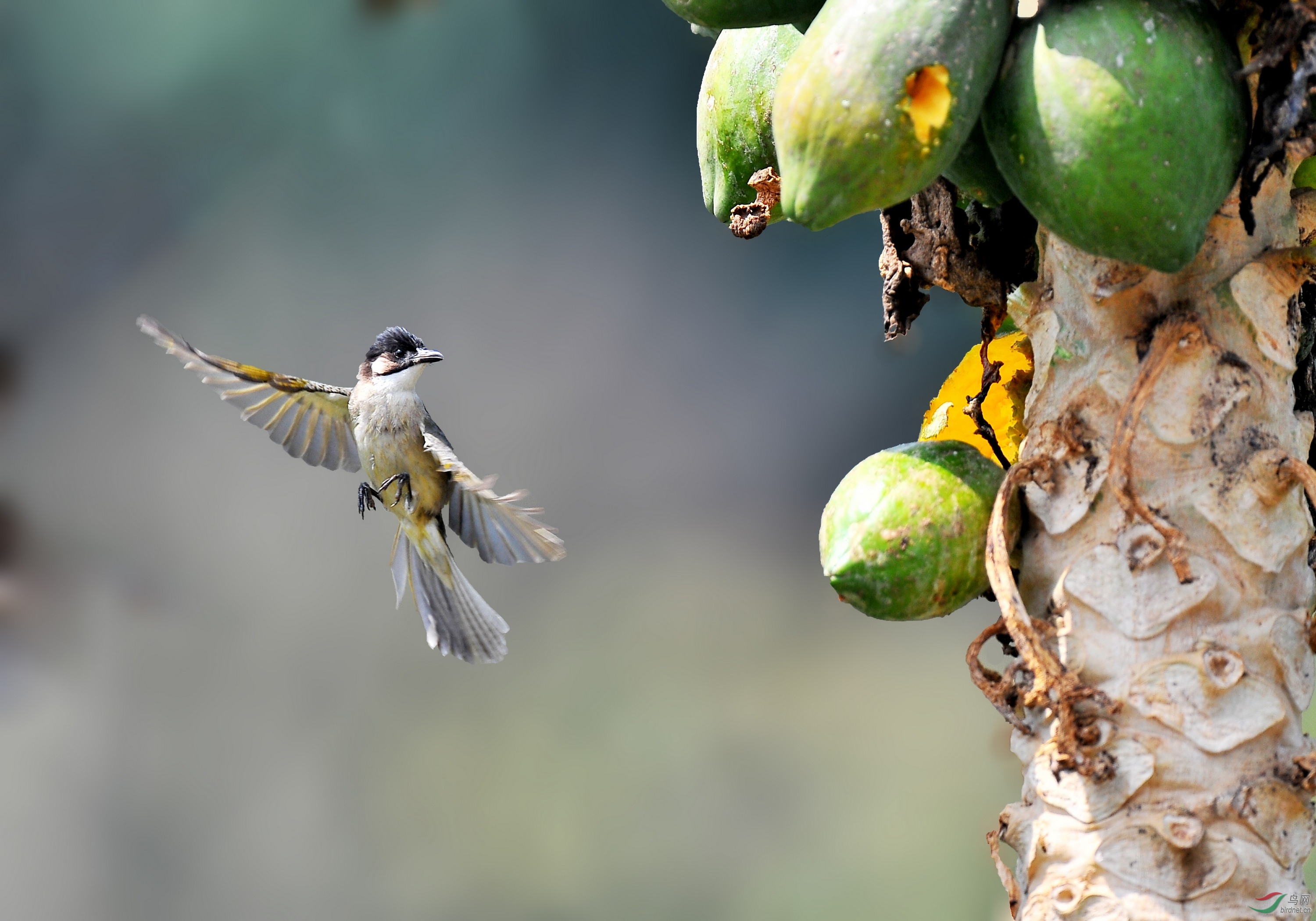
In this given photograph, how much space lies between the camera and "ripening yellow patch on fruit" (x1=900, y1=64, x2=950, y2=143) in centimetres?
65

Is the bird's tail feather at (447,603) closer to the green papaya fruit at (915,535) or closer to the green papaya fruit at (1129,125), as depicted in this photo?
the green papaya fruit at (915,535)

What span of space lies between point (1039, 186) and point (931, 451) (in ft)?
0.67

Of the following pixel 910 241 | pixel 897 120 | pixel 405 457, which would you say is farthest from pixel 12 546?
pixel 897 120

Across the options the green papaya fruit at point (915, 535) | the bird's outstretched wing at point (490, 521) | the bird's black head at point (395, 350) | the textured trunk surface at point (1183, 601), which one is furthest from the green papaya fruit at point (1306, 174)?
the bird's black head at point (395, 350)

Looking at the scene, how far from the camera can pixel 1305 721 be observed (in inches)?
67.6

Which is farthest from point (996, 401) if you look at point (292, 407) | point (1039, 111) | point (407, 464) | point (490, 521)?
point (292, 407)

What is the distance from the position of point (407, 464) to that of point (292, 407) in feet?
0.67

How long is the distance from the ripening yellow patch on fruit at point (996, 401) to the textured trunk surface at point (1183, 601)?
129 mm

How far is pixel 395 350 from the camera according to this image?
1.60 m

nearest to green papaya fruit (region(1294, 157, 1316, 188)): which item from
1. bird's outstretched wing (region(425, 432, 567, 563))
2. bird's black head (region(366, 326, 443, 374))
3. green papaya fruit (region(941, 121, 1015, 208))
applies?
green papaya fruit (region(941, 121, 1015, 208))

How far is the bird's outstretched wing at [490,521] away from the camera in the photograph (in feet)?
4.49

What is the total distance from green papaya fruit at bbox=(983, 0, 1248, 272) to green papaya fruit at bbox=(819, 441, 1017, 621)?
183 millimetres

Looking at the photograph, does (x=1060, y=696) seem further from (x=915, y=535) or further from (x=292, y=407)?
(x=292, y=407)

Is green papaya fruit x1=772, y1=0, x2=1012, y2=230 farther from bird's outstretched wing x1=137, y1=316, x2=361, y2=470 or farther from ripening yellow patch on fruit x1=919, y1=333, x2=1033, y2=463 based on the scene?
bird's outstretched wing x1=137, y1=316, x2=361, y2=470
